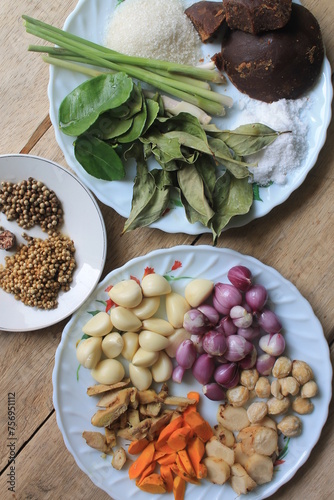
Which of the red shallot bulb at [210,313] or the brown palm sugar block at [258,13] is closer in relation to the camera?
the brown palm sugar block at [258,13]

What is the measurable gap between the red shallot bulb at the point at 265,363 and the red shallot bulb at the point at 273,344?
1 cm

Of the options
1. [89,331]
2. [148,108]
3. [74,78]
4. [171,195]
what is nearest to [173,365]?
[89,331]

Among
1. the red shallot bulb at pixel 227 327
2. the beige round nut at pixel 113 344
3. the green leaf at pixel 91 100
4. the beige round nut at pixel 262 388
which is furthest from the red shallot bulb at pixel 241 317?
the green leaf at pixel 91 100

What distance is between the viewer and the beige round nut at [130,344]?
1.01 meters

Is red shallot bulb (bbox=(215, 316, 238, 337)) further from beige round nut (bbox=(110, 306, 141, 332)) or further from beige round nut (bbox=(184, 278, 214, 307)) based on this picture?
beige round nut (bbox=(110, 306, 141, 332))

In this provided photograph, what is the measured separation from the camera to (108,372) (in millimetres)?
1003

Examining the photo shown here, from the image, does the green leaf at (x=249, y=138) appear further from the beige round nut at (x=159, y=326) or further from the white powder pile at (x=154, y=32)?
the beige round nut at (x=159, y=326)

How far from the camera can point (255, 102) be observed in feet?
3.20

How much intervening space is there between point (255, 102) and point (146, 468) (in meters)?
0.79

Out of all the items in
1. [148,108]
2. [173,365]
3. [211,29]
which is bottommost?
[173,365]

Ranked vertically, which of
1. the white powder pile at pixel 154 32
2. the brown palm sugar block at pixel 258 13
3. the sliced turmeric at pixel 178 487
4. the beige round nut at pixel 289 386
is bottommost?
the sliced turmeric at pixel 178 487

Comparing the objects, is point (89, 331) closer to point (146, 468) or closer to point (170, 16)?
point (146, 468)

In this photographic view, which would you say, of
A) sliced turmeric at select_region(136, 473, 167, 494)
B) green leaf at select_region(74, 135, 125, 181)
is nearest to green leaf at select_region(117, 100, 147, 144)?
green leaf at select_region(74, 135, 125, 181)

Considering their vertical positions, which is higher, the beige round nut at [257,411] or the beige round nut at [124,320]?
the beige round nut at [124,320]
